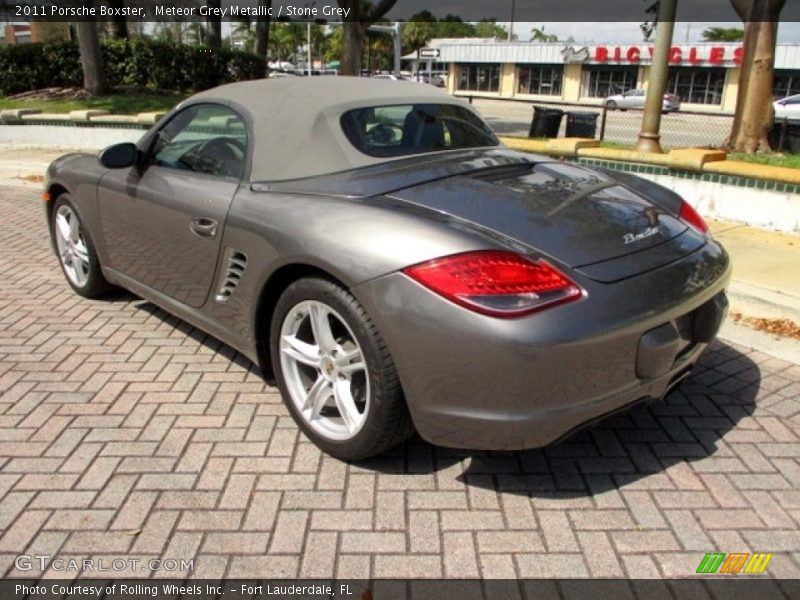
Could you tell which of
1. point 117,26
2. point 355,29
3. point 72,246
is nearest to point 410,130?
point 72,246

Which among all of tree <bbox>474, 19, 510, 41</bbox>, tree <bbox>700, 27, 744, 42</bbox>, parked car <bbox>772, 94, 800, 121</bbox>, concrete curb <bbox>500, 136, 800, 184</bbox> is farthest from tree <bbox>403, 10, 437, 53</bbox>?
concrete curb <bbox>500, 136, 800, 184</bbox>

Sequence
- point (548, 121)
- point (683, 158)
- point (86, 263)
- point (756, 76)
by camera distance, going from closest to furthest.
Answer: point (86, 263)
point (683, 158)
point (756, 76)
point (548, 121)

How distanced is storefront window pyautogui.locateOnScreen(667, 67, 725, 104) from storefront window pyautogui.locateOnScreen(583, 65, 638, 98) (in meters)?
3.05

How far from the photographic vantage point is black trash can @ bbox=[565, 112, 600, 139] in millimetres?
12117

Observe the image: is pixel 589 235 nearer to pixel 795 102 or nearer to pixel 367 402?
pixel 367 402

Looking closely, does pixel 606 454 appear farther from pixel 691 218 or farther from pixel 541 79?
pixel 541 79

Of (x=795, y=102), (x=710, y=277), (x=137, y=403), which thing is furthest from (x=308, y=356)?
(x=795, y=102)

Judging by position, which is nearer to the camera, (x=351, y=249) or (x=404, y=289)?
(x=404, y=289)

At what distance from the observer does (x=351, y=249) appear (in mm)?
2518

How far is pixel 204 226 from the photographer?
3271 mm

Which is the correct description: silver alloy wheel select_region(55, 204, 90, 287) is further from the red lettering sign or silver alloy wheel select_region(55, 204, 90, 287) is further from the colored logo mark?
the red lettering sign

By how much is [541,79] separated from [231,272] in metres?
53.2

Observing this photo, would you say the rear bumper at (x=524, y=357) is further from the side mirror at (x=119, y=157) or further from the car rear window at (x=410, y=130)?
the side mirror at (x=119, y=157)

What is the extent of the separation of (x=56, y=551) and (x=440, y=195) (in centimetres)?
194
